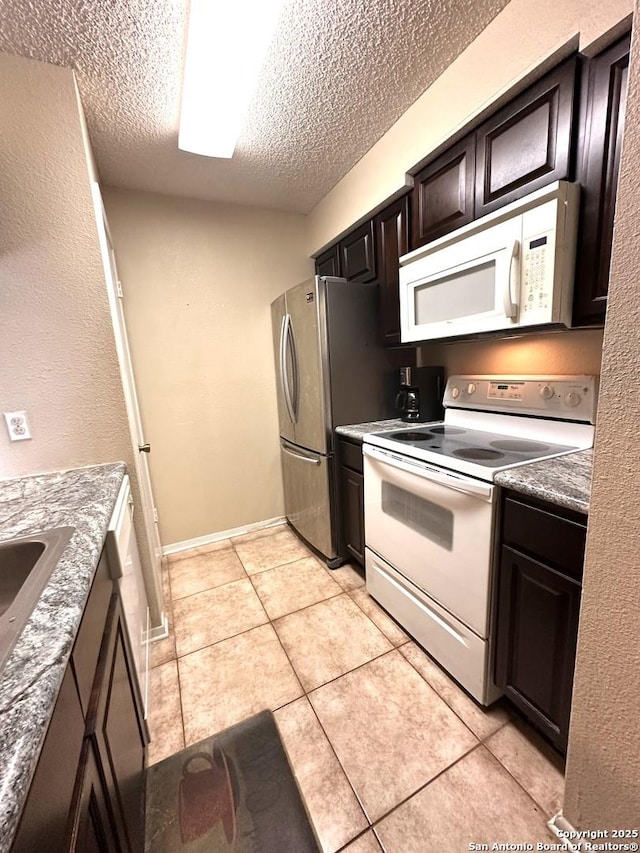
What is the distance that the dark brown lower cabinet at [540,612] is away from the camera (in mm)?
994

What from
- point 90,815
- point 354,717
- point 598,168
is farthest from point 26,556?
point 598,168

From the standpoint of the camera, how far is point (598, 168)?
1.10 metres

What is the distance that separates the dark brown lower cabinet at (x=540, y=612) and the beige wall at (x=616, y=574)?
0.16m

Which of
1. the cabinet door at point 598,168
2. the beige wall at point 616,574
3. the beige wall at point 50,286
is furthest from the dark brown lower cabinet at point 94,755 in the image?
the cabinet door at point 598,168

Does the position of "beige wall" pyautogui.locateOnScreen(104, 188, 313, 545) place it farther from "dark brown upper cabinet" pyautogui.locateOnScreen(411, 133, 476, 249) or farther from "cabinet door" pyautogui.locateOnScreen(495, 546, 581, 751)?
"cabinet door" pyautogui.locateOnScreen(495, 546, 581, 751)

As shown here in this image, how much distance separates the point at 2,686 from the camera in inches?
18.1

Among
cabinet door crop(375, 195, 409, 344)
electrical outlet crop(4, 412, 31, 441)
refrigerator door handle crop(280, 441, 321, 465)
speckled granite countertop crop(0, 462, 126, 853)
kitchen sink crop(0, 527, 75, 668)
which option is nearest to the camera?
speckled granite countertop crop(0, 462, 126, 853)

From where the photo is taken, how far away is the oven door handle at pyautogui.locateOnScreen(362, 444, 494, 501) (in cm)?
118

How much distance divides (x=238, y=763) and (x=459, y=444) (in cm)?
146

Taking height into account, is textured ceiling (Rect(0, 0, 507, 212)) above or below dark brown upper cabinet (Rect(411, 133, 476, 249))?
above

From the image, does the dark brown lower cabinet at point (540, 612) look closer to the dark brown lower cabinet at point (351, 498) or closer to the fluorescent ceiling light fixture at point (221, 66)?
the dark brown lower cabinet at point (351, 498)

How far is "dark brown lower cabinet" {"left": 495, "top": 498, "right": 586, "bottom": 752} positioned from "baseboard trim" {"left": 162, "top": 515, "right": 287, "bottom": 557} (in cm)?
201

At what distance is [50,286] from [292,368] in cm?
132

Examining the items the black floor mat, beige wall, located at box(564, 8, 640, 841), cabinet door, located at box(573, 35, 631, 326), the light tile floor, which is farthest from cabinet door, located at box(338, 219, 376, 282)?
the black floor mat
